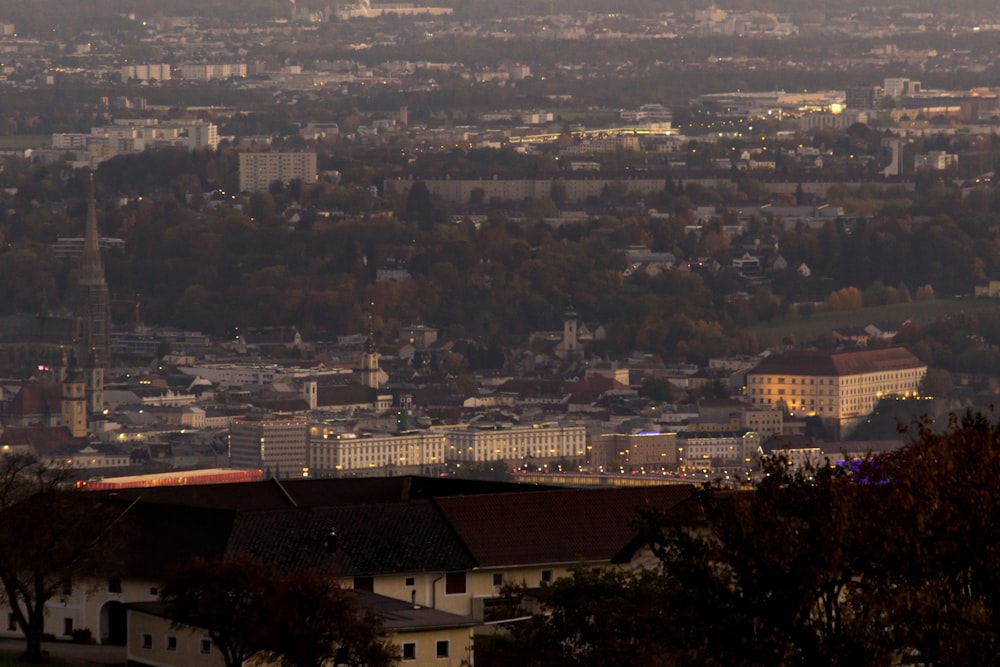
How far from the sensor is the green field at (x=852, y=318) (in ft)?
284

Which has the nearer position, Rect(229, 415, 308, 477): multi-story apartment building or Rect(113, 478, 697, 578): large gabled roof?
Rect(113, 478, 697, 578): large gabled roof

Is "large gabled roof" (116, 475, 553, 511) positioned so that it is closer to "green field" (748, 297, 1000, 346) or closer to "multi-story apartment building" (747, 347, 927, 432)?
"multi-story apartment building" (747, 347, 927, 432)

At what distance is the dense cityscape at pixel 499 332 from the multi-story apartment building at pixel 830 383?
0.33ft

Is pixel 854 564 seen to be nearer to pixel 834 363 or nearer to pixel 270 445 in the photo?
pixel 270 445

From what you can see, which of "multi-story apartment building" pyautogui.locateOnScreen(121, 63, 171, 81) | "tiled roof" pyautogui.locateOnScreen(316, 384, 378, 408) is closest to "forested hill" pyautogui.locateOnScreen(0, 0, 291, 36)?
"multi-story apartment building" pyautogui.locateOnScreen(121, 63, 171, 81)

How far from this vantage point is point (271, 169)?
110 m

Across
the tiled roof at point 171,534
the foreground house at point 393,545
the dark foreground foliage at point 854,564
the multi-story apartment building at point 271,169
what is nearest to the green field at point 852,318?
the multi-story apartment building at point 271,169

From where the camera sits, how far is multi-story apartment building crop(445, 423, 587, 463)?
231 feet

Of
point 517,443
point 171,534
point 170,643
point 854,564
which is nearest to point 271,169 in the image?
point 517,443

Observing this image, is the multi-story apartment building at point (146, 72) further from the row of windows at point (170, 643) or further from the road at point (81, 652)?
the row of windows at point (170, 643)

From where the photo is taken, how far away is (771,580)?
15.5 m

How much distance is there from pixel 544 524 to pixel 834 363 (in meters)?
54.8

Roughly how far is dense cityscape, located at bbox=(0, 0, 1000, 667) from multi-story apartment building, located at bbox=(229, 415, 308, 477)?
15cm

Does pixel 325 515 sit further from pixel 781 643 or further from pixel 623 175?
pixel 623 175
